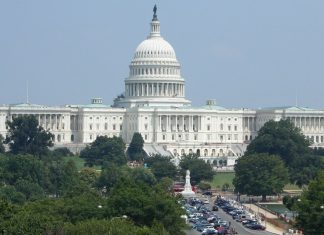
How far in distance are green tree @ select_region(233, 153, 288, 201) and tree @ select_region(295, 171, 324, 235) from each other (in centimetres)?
3891

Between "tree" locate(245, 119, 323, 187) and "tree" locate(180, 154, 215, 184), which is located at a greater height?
"tree" locate(245, 119, 323, 187)

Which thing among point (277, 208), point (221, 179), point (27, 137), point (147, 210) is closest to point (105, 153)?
point (27, 137)

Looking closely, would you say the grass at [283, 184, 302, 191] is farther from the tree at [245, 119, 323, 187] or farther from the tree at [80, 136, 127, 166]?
the tree at [80, 136, 127, 166]

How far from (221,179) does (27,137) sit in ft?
99.0

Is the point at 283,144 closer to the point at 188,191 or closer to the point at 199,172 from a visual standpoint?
the point at 199,172

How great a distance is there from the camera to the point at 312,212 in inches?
3248

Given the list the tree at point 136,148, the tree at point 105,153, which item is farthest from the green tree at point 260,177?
the tree at point 136,148

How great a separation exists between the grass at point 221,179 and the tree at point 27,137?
20701 millimetres

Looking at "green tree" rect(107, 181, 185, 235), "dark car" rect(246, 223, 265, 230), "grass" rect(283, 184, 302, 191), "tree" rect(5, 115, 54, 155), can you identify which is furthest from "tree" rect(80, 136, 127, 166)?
"green tree" rect(107, 181, 185, 235)

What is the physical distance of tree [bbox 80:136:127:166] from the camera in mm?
170000

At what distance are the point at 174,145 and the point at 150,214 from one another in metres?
115

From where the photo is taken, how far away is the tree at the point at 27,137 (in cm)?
17375

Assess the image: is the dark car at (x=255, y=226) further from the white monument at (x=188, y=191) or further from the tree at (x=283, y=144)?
the tree at (x=283, y=144)

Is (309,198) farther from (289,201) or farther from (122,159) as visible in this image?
(122,159)
